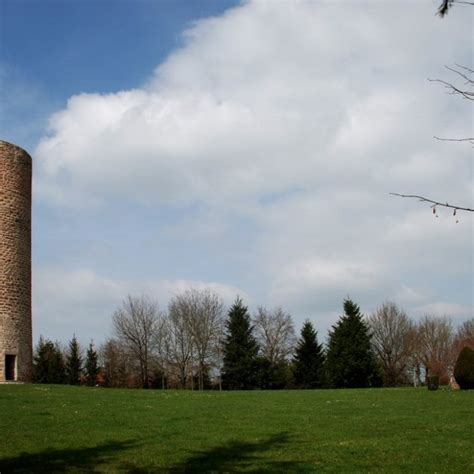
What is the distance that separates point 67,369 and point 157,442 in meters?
38.0

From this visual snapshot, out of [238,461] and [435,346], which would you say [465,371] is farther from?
[435,346]

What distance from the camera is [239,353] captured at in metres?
47.6

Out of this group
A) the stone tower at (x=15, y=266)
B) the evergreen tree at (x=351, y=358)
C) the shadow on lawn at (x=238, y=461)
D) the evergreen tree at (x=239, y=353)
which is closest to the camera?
the shadow on lawn at (x=238, y=461)

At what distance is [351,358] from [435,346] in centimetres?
2713

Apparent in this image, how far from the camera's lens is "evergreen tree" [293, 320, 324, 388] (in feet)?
155

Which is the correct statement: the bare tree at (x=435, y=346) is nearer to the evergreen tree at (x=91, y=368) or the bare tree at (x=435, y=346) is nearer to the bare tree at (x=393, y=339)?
the bare tree at (x=393, y=339)

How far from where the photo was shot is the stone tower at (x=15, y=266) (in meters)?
27.5

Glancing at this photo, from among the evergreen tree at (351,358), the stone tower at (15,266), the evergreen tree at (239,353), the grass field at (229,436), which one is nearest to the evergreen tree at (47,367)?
the evergreen tree at (239,353)

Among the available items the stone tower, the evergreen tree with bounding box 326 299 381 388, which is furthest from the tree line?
the stone tower

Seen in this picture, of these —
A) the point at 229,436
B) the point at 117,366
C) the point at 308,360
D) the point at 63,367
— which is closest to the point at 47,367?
the point at 63,367

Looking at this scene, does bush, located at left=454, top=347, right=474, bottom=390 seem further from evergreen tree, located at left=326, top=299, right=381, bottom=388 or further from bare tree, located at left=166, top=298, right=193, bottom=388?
→ bare tree, located at left=166, top=298, right=193, bottom=388

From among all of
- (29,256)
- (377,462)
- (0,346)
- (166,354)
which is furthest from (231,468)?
(166,354)

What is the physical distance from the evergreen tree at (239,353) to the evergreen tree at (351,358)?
5.96m

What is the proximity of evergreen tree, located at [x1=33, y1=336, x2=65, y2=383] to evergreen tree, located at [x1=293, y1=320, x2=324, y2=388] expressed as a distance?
1792cm
